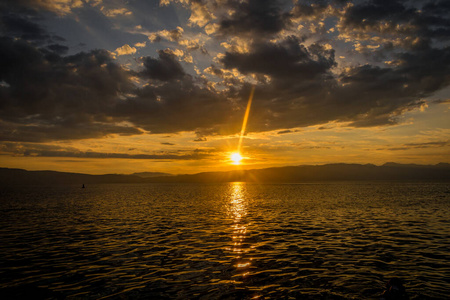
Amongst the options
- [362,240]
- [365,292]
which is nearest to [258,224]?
[362,240]

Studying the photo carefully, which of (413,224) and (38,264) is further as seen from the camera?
(413,224)

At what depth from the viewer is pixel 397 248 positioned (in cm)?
2512

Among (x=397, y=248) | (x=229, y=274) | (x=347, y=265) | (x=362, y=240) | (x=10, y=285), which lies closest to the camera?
(x=10, y=285)

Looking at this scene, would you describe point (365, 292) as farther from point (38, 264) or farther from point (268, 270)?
point (38, 264)

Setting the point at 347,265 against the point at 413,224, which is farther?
the point at 413,224

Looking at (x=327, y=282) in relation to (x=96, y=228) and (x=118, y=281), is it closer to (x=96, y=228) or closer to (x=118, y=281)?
(x=118, y=281)

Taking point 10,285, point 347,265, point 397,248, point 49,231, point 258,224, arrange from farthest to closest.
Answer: point 258,224 → point 49,231 → point 397,248 → point 347,265 → point 10,285

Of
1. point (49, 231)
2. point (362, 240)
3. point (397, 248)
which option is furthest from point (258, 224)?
point (49, 231)

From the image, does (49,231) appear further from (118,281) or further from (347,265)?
(347,265)

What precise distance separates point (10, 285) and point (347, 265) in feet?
72.2

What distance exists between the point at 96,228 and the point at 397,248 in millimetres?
35309

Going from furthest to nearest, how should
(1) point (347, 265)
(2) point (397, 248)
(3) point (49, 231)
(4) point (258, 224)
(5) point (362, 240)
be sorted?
(4) point (258, 224), (3) point (49, 231), (5) point (362, 240), (2) point (397, 248), (1) point (347, 265)

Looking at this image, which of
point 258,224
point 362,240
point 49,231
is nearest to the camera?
point 362,240

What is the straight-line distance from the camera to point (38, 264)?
21.4 metres
